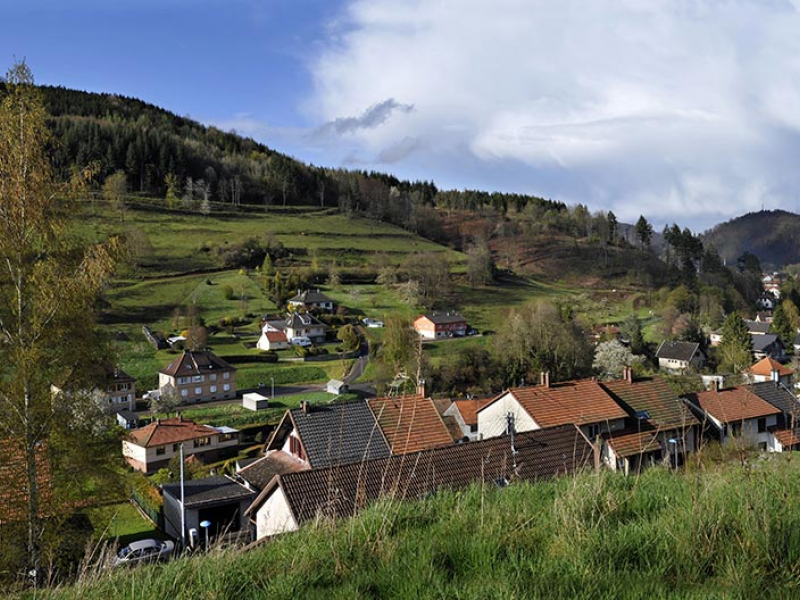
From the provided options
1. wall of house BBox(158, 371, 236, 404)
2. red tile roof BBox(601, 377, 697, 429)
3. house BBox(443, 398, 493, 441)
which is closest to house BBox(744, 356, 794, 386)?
red tile roof BBox(601, 377, 697, 429)

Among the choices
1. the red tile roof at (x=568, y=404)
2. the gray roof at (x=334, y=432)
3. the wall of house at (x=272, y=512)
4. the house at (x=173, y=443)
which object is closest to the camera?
the wall of house at (x=272, y=512)

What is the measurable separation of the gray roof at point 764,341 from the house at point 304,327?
48299 millimetres

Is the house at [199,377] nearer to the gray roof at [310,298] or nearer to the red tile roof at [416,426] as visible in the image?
the gray roof at [310,298]

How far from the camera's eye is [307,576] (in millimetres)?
3496

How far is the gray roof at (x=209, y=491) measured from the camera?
21859 mm

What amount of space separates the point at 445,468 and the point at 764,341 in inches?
2693

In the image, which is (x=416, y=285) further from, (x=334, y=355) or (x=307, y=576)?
(x=307, y=576)

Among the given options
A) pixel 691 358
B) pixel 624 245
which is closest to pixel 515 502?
pixel 691 358

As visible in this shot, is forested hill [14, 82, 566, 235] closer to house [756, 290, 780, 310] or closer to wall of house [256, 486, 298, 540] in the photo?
house [756, 290, 780, 310]

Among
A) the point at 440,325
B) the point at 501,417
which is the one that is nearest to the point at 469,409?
the point at 501,417

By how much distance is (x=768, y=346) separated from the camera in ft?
222

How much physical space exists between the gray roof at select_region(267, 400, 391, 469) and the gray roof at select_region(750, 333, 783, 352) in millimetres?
60974

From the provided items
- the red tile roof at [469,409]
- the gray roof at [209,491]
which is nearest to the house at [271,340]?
the red tile roof at [469,409]

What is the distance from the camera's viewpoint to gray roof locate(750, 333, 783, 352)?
222ft
